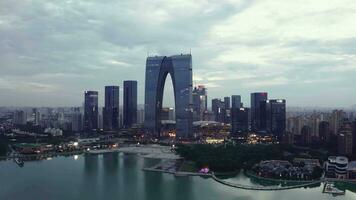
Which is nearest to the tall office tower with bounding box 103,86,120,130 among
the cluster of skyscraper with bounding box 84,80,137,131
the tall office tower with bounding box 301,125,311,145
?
the cluster of skyscraper with bounding box 84,80,137,131

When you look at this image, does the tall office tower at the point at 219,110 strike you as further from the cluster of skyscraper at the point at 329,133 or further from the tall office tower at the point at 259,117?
the cluster of skyscraper at the point at 329,133

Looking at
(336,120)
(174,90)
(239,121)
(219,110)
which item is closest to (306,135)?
(336,120)

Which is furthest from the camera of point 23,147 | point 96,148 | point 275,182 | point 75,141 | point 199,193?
point 75,141

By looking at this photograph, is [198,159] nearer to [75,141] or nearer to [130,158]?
[130,158]

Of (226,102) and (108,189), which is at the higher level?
(226,102)

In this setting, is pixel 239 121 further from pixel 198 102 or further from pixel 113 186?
pixel 113 186

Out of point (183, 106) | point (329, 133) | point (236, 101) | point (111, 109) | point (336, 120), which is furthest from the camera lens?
A: point (236, 101)

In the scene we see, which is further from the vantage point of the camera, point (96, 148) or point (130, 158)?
point (96, 148)

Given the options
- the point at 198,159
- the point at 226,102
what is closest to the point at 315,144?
the point at 198,159
